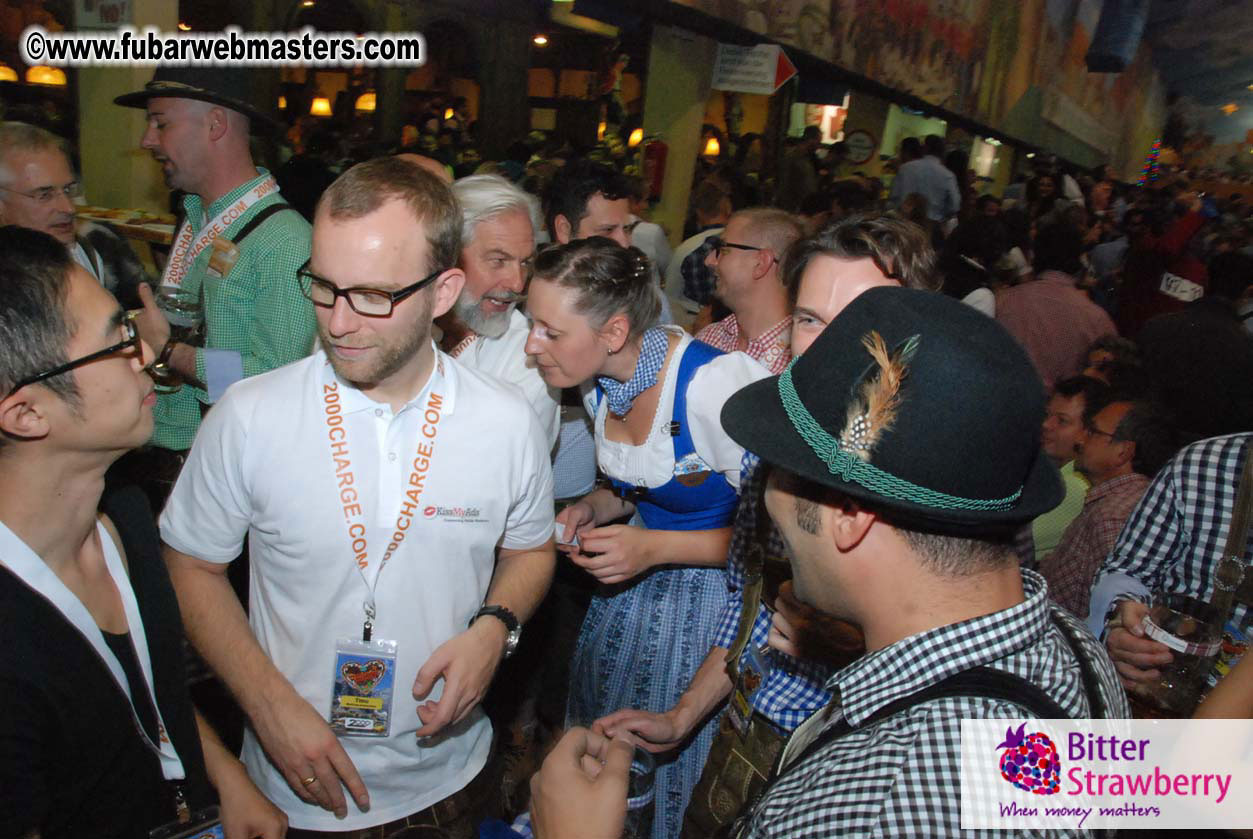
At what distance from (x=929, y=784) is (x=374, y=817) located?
1.44 meters

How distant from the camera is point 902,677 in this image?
1124 millimetres

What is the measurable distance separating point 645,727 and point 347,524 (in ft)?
2.90

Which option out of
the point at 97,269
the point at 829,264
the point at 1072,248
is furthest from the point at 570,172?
the point at 1072,248

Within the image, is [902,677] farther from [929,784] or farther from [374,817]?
[374,817]

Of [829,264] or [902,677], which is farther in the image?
[829,264]

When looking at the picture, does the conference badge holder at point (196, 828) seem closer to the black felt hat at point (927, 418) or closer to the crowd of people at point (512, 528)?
the crowd of people at point (512, 528)

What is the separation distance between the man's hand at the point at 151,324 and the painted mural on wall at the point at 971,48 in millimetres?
7837

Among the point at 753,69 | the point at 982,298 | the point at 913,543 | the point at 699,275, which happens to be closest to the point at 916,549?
the point at 913,543

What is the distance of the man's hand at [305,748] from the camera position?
5.75 feet

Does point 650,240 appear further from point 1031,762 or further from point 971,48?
point 971,48

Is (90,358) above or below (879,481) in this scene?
below

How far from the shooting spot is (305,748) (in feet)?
5.74

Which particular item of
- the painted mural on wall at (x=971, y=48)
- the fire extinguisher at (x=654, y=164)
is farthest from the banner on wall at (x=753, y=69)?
the fire extinguisher at (x=654, y=164)

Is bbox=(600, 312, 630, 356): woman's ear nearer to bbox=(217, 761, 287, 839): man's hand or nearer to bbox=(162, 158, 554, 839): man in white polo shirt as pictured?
bbox=(162, 158, 554, 839): man in white polo shirt
